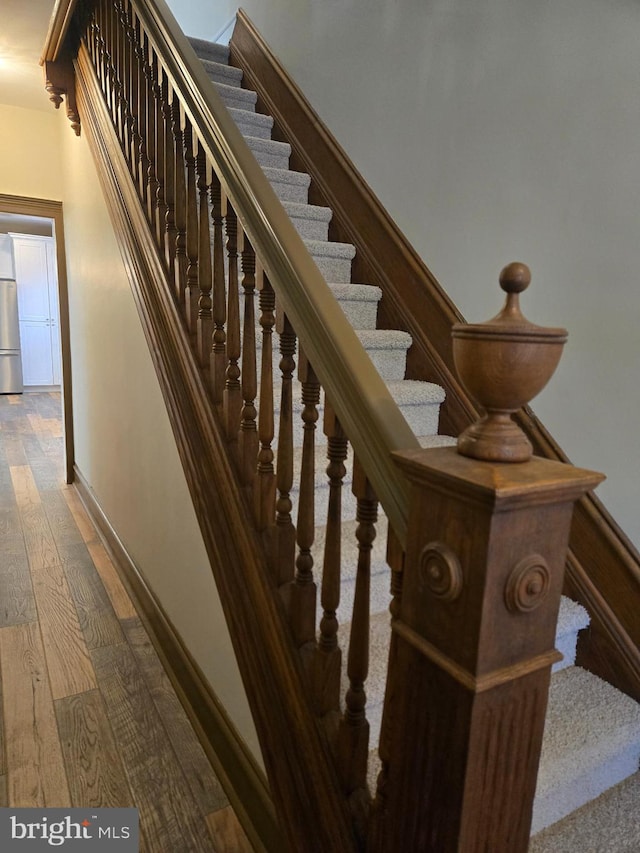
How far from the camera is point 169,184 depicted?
1.77m

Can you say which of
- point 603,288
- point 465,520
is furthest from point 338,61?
point 465,520

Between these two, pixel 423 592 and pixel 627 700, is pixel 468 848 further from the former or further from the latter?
pixel 627 700

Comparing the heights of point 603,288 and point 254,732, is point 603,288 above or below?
above

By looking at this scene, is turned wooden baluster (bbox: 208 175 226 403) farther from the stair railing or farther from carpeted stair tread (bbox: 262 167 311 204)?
carpeted stair tread (bbox: 262 167 311 204)

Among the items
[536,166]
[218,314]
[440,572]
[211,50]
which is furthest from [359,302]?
[211,50]

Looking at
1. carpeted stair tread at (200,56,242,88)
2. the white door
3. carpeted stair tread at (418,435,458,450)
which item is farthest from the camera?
the white door

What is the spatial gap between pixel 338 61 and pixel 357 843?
9.33ft

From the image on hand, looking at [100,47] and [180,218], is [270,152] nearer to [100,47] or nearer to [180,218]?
[100,47]

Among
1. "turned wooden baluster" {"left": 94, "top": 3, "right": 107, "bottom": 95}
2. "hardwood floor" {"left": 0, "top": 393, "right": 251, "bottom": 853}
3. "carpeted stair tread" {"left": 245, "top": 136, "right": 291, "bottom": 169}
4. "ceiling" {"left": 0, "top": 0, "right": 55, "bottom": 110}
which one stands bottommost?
"hardwood floor" {"left": 0, "top": 393, "right": 251, "bottom": 853}

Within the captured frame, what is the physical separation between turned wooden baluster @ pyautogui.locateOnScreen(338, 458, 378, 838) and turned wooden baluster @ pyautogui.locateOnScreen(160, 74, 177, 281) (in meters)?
1.17

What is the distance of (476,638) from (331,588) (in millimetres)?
414

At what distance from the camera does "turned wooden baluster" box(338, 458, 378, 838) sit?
89cm

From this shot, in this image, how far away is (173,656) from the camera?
185cm

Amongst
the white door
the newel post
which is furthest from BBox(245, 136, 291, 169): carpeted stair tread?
the white door
